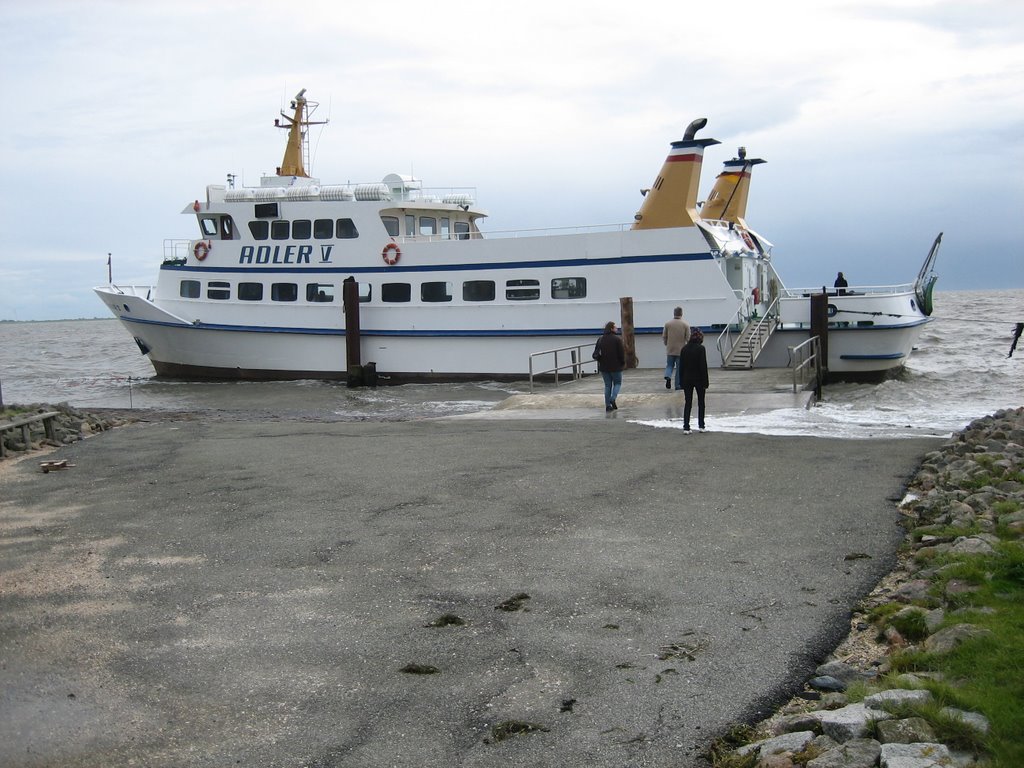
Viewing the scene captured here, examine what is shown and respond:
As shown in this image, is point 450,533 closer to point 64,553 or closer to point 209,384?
point 64,553

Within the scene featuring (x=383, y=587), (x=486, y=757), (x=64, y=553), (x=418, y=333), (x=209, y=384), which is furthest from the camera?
(x=209, y=384)

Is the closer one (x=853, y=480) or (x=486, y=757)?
(x=486, y=757)

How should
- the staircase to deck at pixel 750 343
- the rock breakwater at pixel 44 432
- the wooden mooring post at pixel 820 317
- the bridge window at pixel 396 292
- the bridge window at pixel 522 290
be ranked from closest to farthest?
the rock breakwater at pixel 44 432 → the staircase to deck at pixel 750 343 → the wooden mooring post at pixel 820 317 → the bridge window at pixel 522 290 → the bridge window at pixel 396 292

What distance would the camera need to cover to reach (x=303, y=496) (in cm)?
953

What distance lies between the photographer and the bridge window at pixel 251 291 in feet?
94.5

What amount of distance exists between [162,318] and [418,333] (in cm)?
865

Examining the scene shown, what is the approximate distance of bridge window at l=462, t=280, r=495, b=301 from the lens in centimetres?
2645

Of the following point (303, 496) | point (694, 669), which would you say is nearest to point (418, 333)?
point (303, 496)

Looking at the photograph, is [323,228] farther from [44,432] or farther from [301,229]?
[44,432]

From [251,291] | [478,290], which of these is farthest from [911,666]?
[251,291]

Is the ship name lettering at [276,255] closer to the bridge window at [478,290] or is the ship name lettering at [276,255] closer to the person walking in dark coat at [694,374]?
the bridge window at [478,290]

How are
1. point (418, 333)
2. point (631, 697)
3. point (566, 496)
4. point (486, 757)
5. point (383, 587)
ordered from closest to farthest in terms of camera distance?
point (486, 757) < point (631, 697) < point (383, 587) < point (566, 496) < point (418, 333)

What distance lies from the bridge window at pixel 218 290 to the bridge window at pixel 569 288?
1031cm

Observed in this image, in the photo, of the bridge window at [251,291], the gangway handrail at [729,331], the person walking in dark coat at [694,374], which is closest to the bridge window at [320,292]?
the bridge window at [251,291]
